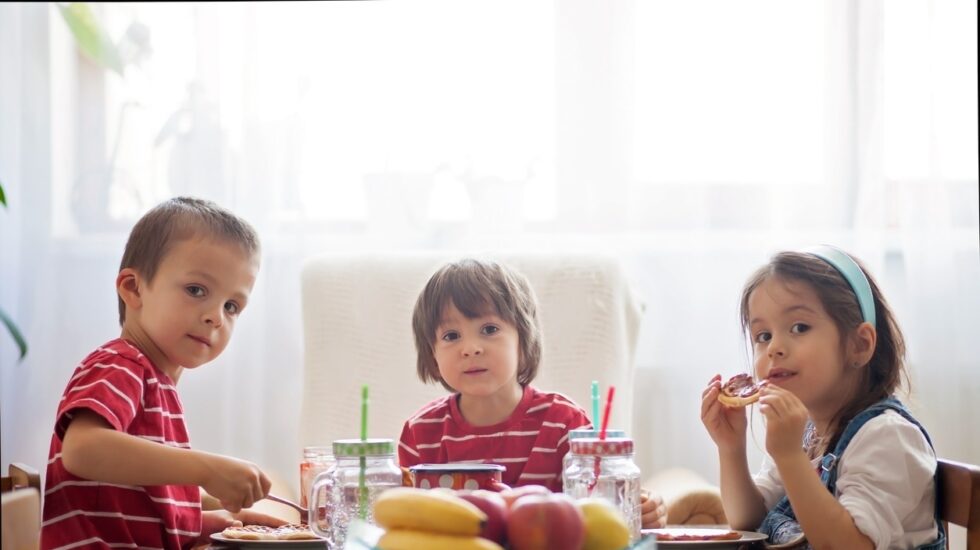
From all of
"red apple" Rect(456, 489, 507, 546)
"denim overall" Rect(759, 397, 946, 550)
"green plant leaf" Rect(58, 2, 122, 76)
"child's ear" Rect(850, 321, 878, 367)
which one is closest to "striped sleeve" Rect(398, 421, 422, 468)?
"denim overall" Rect(759, 397, 946, 550)

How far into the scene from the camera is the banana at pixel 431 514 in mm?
983

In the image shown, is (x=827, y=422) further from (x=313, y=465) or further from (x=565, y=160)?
(x=565, y=160)

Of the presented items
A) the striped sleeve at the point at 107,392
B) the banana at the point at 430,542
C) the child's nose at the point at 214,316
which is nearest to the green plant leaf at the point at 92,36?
the child's nose at the point at 214,316

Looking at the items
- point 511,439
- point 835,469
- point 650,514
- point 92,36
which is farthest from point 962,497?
point 92,36

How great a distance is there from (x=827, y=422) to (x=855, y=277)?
0.23 m

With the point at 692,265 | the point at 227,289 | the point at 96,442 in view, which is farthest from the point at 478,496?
the point at 692,265

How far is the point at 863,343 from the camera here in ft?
5.29

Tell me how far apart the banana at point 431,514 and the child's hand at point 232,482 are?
0.39 m

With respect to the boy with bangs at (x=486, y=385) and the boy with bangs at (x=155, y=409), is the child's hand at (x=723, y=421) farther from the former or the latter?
the boy with bangs at (x=155, y=409)

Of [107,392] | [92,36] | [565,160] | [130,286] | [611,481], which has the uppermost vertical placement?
[92,36]

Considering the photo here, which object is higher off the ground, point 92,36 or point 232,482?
point 92,36

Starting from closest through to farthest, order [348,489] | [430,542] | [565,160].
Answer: [430,542] → [348,489] → [565,160]

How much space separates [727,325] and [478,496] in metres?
1.77

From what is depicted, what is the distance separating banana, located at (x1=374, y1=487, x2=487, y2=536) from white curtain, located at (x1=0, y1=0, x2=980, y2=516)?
169 centimetres
